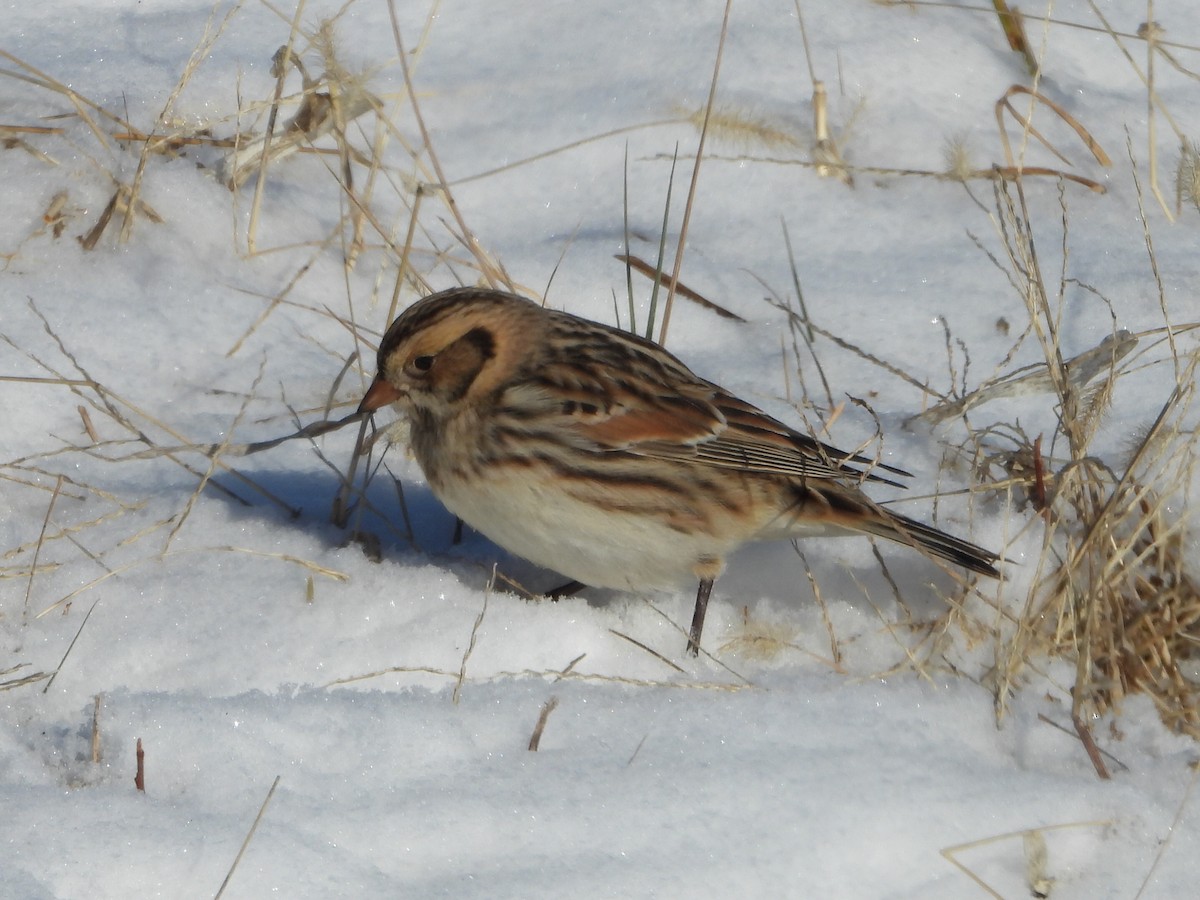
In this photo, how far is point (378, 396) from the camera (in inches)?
170

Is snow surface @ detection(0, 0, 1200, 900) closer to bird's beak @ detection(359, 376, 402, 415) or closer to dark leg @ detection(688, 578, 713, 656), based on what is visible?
dark leg @ detection(688, 578, 713, 656)

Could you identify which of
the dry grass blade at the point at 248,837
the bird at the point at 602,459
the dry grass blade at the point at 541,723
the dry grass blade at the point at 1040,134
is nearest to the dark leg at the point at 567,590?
the bird at the point at 602,459

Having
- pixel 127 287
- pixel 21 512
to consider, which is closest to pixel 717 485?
pixel 21 512

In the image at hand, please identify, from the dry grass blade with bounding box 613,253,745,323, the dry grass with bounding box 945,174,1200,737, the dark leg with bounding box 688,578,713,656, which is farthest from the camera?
the dry grass blade with bounding box 613,253,745,323

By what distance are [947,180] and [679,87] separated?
1.21 m

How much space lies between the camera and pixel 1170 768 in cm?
360

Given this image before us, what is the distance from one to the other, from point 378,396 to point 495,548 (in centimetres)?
65

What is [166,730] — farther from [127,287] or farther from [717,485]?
[127,287]

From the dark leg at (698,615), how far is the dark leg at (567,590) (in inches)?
15.0

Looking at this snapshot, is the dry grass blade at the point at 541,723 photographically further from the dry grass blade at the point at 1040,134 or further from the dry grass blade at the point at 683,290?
the dry grass blade at the point at 1040,134

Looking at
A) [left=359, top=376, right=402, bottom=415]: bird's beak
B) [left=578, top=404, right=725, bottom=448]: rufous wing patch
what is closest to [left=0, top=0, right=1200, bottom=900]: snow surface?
[left=359, top=376, right=402, bottom=415]: bird's beak

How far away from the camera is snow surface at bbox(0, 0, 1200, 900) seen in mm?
3197

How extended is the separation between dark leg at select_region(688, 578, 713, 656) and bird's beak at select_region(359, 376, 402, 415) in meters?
1.04

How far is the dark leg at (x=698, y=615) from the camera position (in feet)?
13.1
